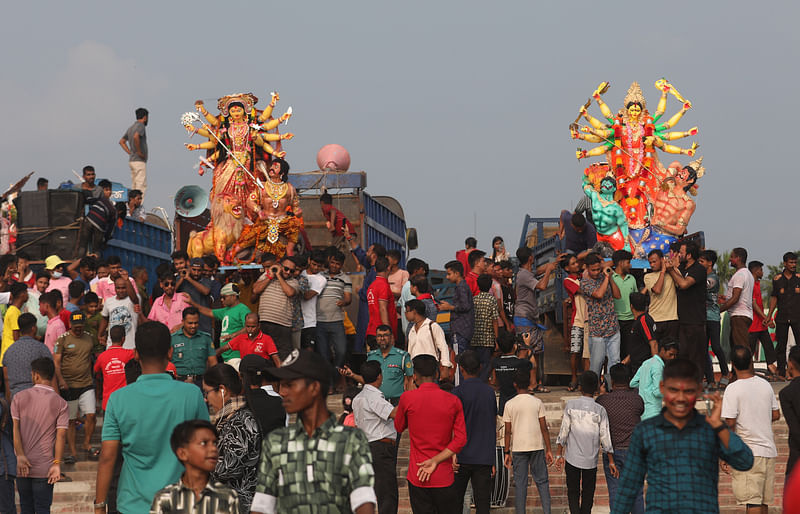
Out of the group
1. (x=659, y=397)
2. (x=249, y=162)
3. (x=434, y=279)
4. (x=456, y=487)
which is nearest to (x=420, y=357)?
(x=456, y=487)

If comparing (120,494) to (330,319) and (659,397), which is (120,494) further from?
(330,319)

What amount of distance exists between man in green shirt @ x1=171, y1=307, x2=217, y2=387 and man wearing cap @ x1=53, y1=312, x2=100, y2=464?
3.47ft

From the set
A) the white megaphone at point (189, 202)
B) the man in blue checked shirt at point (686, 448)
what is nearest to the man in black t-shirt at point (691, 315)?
the man in blue checked shirt at point (686, 448)

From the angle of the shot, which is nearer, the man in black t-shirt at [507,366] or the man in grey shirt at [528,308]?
the man in black t-shirt at [507,366]

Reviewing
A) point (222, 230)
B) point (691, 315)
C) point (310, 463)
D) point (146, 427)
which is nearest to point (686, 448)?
point (310, 463)

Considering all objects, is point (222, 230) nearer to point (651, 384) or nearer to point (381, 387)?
point (381, 387)

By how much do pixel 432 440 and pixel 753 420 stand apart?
262cm

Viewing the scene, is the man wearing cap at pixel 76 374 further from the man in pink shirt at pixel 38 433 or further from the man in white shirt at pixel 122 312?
the man in pink shirt at pixel 38 433

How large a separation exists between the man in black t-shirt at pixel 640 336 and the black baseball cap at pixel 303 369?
759 centimetres

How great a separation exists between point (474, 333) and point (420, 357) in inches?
170

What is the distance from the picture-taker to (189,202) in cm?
1948

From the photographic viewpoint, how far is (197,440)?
16.2 ft

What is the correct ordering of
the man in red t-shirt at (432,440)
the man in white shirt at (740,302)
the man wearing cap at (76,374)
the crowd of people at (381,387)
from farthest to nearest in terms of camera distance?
the man in white shirt at (740,302), the man wearing cap at (76,374), the man in red t-shirt at (432,440), the crowd of people at (381,387)

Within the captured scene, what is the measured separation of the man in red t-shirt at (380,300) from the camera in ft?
40.0
